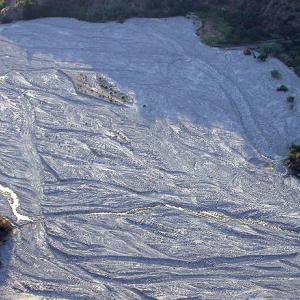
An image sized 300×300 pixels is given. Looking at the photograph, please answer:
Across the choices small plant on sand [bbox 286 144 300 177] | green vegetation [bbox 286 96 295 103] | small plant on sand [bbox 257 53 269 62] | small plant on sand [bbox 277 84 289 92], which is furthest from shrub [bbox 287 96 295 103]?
small plant on sand [bbox 257 53 269 62]

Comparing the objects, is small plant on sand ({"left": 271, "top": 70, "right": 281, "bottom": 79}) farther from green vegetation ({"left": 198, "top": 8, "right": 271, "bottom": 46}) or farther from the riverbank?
green vegetation ({"left": 198, "top": 8, "right": 271, "bottom": 46})

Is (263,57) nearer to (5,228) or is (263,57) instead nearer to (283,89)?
(283,89)

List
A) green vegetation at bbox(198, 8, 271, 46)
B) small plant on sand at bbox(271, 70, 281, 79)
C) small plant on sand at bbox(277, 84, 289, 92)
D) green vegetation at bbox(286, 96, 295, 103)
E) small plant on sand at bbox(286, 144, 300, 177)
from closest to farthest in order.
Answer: small plant on sand at bbox(286, 144, 300, 177)
green vegetation at bbox(286, 96, 295, 103)
small plant on sand at bbox(277, 84, 289, 92)
small plant on sand at bbox(271, 70, 281, 79)
green vegetation at bbox(198, 8, 271, 46)

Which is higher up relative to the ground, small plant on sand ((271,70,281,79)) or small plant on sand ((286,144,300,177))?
small plant on sand ((271,70,281,79))

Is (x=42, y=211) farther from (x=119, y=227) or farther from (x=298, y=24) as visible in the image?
(x=298, y=24)

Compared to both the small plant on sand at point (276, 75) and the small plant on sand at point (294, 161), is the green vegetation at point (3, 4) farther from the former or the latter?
the small plant on sand at point (294, 161)

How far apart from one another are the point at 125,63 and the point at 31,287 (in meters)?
21.5

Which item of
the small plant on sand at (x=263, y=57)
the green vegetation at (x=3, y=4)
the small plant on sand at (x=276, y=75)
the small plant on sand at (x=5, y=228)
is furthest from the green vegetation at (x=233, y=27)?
the small plant on sand at (x=5, y=228)

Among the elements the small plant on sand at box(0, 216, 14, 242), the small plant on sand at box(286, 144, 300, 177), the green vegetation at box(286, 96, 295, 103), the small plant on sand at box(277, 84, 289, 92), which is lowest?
the small plant on sand at box(0, 216, 14, 242)

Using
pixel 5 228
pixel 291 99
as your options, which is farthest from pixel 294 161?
pixel 5 228

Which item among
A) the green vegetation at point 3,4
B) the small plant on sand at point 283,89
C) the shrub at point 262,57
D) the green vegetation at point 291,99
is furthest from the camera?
the green vegetation at point 3,4

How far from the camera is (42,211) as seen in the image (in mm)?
28562

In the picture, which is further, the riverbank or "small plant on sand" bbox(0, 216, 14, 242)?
the riverbank

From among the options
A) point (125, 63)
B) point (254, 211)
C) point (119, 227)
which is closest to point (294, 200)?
point (254, 211)
